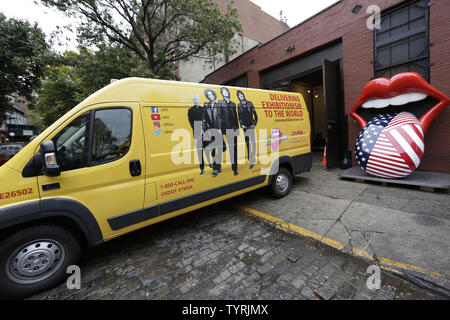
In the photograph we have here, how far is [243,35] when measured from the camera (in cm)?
1872

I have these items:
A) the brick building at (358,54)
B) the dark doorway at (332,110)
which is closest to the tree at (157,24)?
the brick building at (358,54)

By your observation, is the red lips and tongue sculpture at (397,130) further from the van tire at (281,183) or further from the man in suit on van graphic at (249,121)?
the man in suit on van graphic at (249,121)

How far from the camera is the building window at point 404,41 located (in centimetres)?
548

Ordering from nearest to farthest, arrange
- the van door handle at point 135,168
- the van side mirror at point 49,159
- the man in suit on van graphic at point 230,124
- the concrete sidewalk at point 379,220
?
1. the van side mirror at point 49,159
2. the concrete sidewalk at point 379,220
3. the van door handle at point 135,168
4. the man in suit on van graphic at point 230,124

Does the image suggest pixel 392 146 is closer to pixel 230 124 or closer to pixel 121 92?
pixel 230 124

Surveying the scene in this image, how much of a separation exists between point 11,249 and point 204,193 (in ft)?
7.71

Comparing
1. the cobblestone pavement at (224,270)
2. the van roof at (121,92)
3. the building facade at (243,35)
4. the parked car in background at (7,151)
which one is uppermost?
the building facade at (243,35)

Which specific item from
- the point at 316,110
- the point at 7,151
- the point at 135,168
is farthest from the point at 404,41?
the point at 7,151

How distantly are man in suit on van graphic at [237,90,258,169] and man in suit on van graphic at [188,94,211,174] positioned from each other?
922 millimetres

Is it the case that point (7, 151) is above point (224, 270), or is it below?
above

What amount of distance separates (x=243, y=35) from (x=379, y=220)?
20054 mm

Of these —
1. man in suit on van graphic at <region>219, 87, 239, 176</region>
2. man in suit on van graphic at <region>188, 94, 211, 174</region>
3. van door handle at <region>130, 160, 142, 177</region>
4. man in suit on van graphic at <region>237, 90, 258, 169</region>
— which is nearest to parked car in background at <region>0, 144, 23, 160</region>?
van door handle at <region>130, 160, 142, 177</region>

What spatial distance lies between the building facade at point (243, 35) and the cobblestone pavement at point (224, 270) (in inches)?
602
